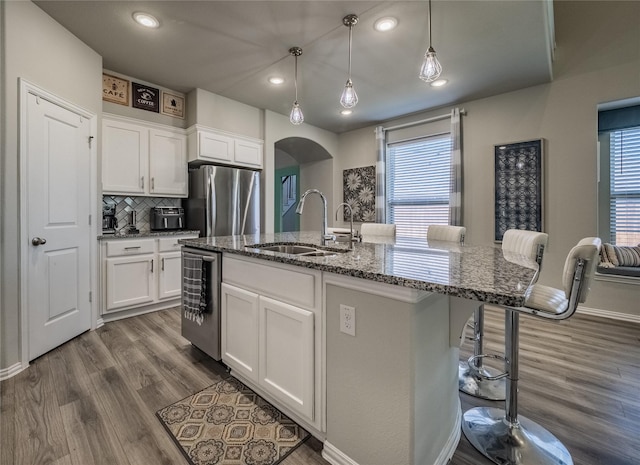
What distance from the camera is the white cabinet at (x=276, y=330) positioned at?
1389mm

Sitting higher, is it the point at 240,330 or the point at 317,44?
the point at 317,44

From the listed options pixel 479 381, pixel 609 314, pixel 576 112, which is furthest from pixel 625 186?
pixel 479 381

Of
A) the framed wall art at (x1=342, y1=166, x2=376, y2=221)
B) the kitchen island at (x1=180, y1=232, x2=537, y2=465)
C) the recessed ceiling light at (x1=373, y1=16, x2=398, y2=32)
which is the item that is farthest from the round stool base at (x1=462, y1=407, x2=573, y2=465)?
the framed wall art at (x1=342, y1=166, x2=376, y2=221)

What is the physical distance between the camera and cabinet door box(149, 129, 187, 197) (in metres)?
3.55

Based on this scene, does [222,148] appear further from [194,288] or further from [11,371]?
[11,371]

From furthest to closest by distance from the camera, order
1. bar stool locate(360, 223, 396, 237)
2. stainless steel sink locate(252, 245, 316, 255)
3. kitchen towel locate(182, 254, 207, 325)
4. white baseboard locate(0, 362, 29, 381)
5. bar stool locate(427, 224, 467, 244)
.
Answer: bar stool locate(360, 223, 396, 237), bar stool locate(427, 224, 467, 244), stainless steel sink locate(252, 245, 316, 255), kitchen towel locate(182, 254, 207, 325), white baseboard locate(0, 362, 29, 381)

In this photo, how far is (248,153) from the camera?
4223 mm

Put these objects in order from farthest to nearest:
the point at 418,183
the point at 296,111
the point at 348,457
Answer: the point at 418,183 → the point at 296,111 → the point at 348,457

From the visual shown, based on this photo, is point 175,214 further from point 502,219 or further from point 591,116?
point 591,116

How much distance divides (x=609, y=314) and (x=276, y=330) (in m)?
3.74

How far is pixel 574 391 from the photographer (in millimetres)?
1857

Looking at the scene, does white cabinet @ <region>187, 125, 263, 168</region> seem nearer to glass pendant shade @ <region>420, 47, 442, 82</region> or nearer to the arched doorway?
the arched doorway

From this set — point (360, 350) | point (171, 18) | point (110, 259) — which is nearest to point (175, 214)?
point (110, 259)

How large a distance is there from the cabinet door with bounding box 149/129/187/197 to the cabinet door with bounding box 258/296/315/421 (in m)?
2.72
